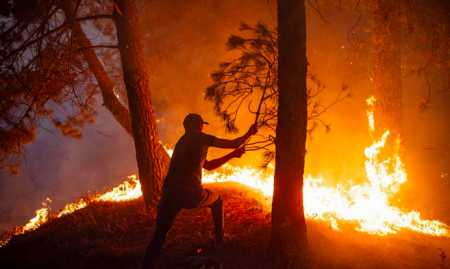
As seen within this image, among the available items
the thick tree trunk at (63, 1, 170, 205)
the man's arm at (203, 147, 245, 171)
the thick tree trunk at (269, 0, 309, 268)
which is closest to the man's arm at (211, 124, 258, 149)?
the man's arm at (203, 147, 245, 171)

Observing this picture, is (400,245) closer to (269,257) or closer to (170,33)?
(269,257)

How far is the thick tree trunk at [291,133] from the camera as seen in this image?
4.60 meters

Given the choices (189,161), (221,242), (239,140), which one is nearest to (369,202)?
(221,242)

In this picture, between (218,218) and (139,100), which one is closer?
(218,218)

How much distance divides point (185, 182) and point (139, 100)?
3.45 metres

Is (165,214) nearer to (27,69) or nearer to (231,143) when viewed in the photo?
(231,143)

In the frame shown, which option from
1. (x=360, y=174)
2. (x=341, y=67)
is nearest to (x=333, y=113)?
(x=341, y=67)

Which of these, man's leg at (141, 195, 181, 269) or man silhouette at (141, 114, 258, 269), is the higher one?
man silhouette at (141, 114, 258, 269)

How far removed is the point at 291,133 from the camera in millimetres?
4605

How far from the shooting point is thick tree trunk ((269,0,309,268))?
460cm

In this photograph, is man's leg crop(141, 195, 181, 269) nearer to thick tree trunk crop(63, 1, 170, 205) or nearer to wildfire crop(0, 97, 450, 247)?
wildfire crop(0, 97, 450, 247)

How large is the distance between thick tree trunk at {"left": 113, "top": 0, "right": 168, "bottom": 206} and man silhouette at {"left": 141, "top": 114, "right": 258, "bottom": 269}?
286 cm

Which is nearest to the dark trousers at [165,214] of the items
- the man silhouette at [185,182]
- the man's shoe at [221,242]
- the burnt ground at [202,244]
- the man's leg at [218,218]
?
the man silhouette at [185,182]

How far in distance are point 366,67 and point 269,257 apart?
14.6 metres
